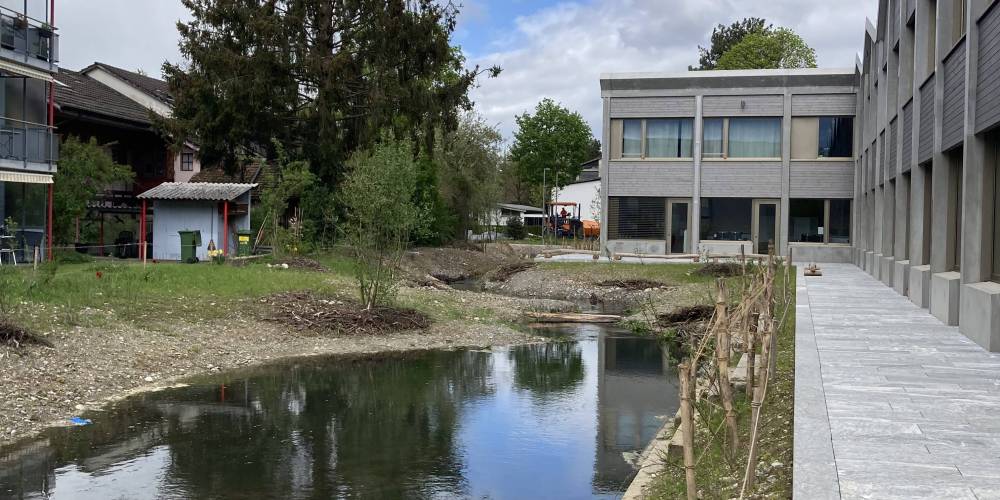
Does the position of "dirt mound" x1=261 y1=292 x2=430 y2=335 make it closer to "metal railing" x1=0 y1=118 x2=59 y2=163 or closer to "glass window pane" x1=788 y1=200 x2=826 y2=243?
"metal railing" x1=0 y1=118 x2=59 y2=163

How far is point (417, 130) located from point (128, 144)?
1518 cm

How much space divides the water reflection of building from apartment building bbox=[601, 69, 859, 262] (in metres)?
19.6

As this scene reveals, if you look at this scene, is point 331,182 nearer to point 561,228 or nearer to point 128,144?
point 128,144

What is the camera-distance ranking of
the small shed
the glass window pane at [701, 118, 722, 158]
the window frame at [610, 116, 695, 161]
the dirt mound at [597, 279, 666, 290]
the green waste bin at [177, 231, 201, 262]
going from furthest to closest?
the window frame at [610, 116, 695, 161], the glass window pane at [701, 118, 722, 158], the small shed, the green waste bin at [177, 231, 201, 262], the dirt mound at [597, 279, 666, 290]

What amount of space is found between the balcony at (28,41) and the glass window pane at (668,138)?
22044 millimetres

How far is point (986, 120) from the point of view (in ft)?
39.1

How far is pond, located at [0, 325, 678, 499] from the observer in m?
8.32

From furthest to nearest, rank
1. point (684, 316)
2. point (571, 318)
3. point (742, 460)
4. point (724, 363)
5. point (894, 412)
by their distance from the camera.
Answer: point (571, 318) → point (684, 316) → point (894, 412) → point (742, 460) → point (724, 363)

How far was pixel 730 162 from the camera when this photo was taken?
36.6m

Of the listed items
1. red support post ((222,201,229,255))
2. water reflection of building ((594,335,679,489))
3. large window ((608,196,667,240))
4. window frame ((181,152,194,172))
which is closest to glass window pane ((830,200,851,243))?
large window ((608,196,667,240))

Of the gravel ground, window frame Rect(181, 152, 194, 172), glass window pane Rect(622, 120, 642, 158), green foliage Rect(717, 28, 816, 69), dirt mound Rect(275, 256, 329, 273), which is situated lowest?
the gravel ground

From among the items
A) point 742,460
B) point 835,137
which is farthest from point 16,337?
point 835,137

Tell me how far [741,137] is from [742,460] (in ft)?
102

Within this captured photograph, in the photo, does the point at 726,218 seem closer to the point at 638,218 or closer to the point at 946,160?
the point at 638,218
